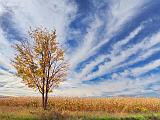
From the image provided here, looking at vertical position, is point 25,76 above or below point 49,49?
below

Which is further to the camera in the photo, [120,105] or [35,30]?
[120,105]

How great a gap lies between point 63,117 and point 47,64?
41.8ft

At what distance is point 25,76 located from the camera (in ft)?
134

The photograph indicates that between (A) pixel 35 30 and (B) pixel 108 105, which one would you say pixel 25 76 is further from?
(B) pixel 108 105

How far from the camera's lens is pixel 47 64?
40312mm

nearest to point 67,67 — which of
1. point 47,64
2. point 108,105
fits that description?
point 47,64

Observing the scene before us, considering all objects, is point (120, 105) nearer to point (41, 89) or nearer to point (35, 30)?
point (41, 89)

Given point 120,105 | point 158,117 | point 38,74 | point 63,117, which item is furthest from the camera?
point 120,105

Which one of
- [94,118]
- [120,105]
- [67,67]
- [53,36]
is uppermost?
[53,36]

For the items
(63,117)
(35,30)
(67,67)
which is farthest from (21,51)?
(63,117)

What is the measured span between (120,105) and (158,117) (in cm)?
1892

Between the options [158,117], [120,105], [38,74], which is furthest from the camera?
[120,105]

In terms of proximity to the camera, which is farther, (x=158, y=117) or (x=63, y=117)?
(x=158, y=117)

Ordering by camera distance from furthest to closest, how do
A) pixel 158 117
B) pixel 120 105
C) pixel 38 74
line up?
pixel 120 105 < pixel 38 74 < pixel 158 117
